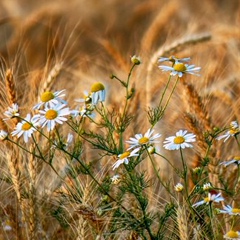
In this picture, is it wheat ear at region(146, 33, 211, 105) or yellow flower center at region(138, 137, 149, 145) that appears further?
wheat ear at region(146, 33, 211, 105)

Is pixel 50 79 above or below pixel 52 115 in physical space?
above

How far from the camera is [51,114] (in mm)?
2139

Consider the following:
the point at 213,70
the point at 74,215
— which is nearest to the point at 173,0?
the point at 213,70

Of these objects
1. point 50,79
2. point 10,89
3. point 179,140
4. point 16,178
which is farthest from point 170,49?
point 179,140

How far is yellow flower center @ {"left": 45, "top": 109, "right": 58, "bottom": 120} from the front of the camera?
213 centimetres

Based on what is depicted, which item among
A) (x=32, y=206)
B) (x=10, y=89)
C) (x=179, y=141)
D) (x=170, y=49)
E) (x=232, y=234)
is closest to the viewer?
(x=232, y=234)

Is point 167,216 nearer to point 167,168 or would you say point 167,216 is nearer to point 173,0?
point 167,168

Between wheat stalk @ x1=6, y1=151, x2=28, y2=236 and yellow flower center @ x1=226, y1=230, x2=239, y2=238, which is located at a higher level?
wheat stalk @ x1=6, y1=151, x2=28, y2=236

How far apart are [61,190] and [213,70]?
1138 millimetres

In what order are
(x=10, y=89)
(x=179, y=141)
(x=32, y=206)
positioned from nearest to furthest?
(x=179, y=141)
(x=32, y=206)
(x=10, y=89)

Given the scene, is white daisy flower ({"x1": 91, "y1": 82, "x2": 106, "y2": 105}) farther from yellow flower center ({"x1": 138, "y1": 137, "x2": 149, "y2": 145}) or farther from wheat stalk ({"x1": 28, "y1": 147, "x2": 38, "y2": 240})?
wheat stalk ({"x1": 28, "y1": 147, "x2": 38, "y2": 240})

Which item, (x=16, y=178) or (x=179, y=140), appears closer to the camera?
(x=179, y=140)

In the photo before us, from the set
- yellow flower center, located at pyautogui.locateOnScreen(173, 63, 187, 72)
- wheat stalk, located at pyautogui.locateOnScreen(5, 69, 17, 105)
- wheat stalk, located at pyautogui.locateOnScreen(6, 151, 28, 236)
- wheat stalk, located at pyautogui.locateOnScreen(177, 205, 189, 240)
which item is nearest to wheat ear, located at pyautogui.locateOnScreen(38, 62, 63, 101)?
wheat stalk, located at pyautogui.locateOnScreen(5, 69, 17, 105)

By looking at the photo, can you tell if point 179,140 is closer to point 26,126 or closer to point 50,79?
point 26,126
